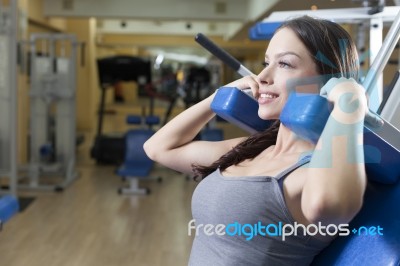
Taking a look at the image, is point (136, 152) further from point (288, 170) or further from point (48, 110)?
point (288, 170)

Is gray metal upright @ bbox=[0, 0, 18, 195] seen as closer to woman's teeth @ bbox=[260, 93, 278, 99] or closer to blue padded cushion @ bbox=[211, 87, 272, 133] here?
blue padded cushion @ bbox=[211, 87, 272, 133]

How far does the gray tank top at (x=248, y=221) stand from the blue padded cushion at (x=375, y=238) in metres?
0.03

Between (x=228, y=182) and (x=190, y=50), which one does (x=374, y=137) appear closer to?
(x=228, y=182)

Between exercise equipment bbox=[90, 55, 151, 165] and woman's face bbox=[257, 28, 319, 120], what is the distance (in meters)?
5.08

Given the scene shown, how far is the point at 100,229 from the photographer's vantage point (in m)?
3.45

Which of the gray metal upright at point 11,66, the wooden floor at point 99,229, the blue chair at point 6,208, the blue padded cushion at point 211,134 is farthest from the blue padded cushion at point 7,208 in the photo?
the blue padded cushion at point 211,134

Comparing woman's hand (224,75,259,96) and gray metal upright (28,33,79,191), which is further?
gray metal upright (28,33,79,191)

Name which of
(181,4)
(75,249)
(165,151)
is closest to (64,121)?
(75,249)

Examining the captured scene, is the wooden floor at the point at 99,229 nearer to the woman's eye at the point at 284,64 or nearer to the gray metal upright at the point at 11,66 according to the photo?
the gray metal upright at the point at 11,66

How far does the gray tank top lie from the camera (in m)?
0.70

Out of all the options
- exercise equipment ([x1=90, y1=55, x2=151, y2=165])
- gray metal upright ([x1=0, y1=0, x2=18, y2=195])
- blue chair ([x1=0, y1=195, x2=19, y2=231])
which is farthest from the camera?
exercise equipment ([x1=90, y1=55, x2=151, y2=165])

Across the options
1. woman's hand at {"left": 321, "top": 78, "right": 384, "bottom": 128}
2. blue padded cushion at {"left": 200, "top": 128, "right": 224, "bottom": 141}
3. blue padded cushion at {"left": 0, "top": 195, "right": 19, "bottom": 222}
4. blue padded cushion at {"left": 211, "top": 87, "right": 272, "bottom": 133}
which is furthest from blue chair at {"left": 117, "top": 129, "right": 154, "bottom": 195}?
woman's hand at {"left": 321, "top": 78, "right": 384, "bottom": 128}

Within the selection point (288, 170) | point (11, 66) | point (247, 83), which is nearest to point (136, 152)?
point (11, 66)

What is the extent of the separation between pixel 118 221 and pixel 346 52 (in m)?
3.21
